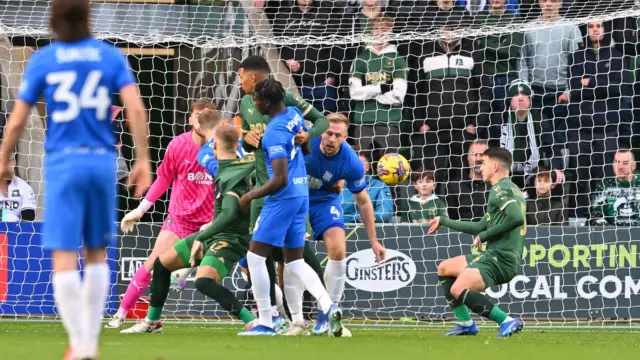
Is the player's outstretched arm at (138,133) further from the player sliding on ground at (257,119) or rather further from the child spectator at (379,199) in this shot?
the child spectator at (379,199)

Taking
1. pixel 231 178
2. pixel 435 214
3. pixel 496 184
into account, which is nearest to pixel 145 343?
pixel 231 178

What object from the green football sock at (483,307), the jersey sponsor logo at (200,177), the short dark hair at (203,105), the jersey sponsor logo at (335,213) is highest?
the short dark hair at (203,105)

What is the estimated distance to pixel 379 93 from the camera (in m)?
14.6

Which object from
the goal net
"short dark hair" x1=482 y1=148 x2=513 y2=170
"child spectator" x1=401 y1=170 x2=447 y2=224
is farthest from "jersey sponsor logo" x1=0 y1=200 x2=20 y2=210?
"short dark hair" x1=482 y1=148 x2=513 y2=170

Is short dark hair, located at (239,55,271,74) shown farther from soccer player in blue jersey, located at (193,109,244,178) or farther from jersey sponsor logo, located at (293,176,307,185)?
jersey sponsor logo, located at (293,176,307,185)

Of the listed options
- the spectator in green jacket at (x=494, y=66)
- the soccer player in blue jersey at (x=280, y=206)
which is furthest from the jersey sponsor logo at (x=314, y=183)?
the spectator in green jacket at (x=494, y=66)

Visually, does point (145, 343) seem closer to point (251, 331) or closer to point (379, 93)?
point (251, 331)

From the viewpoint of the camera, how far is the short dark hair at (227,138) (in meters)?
9.86

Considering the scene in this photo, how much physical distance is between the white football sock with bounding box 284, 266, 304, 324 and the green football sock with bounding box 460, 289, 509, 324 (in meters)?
1.39

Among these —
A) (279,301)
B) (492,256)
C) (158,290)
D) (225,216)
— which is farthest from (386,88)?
(158,290)

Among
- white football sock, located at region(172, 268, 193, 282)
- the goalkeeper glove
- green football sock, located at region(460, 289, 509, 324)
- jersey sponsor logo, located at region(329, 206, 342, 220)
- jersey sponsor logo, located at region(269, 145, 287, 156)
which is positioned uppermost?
the goalkeeper glove

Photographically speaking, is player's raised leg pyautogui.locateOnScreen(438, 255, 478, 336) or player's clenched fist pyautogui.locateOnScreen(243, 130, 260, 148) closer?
player's clenched fist pyautogui.locateOnScreen(243, 130, 260, 148)

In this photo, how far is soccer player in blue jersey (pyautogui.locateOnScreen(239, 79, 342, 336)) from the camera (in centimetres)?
880

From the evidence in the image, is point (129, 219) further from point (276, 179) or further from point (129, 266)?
point (129, 266)
